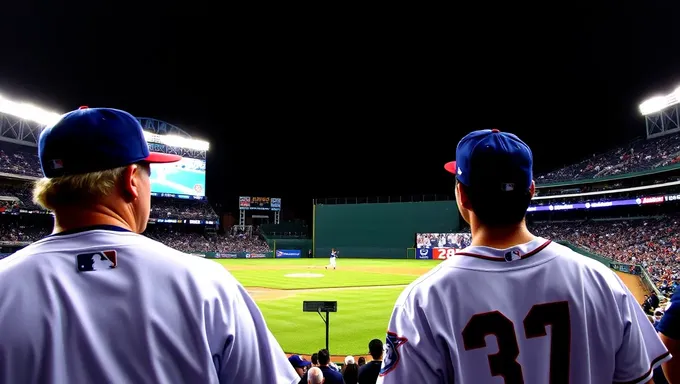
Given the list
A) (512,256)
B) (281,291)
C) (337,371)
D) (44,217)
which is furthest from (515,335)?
(44,217)

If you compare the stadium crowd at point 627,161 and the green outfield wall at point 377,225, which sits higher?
the stadium crowd at point 627,161

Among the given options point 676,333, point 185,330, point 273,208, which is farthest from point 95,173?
point 273,208

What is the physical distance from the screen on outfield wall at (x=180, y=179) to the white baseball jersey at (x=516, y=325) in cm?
5586

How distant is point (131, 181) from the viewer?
1.57 meters

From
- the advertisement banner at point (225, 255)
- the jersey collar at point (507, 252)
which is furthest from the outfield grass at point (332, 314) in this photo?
the advertisement banner at point (225, 255)

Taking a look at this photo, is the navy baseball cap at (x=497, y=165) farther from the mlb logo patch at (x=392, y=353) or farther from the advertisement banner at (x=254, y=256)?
the advertisement banner at (x=254, y=256)

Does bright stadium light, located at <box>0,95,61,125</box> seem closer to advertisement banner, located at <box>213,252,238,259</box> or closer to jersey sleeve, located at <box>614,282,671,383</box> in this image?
advertisement banner, located at <box>213,252,238,259</box>

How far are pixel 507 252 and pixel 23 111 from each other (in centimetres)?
5173

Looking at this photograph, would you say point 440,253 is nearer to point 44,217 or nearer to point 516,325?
point 44,217

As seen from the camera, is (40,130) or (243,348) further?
(40,130)

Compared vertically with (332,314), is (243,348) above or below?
above

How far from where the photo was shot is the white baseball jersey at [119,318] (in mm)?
1263

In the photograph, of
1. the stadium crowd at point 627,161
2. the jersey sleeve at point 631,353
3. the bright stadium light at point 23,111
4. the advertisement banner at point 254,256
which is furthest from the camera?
the advertisement banner at point 254,256

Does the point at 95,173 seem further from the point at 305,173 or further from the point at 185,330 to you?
the point at 305,173
